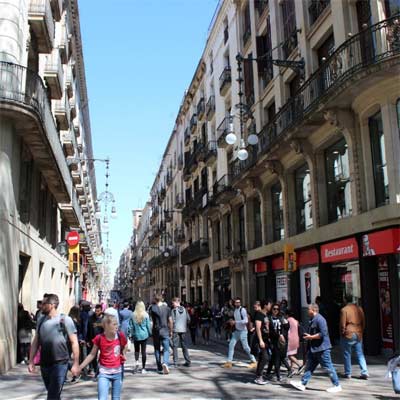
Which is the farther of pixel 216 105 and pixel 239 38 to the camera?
pixel 216 105

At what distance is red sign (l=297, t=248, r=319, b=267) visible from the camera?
19469 mm

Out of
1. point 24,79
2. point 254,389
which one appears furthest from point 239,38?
point 254,389

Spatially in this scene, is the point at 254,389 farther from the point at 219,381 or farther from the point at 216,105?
the point at 216,105

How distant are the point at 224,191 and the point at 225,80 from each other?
6746 millimetres

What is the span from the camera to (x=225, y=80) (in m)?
31.7

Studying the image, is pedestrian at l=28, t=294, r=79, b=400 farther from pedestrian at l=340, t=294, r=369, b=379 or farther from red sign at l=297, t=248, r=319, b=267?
red sign at l=297, t=248, r=319, b=267

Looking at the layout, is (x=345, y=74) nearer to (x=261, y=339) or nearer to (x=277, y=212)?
(x=261, y=339)

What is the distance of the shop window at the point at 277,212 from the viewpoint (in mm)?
24312

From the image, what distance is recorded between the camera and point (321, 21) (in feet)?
61.4

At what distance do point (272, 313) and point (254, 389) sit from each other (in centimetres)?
200

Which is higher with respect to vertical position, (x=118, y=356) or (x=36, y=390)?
(x=118, y=356)

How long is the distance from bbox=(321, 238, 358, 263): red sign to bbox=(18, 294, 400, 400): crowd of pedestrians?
3285 millimetres

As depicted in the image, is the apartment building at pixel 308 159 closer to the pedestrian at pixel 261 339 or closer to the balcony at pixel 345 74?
the balcony at pixel 345 74

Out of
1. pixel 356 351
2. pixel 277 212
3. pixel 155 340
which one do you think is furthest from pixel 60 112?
pixel 356 351
